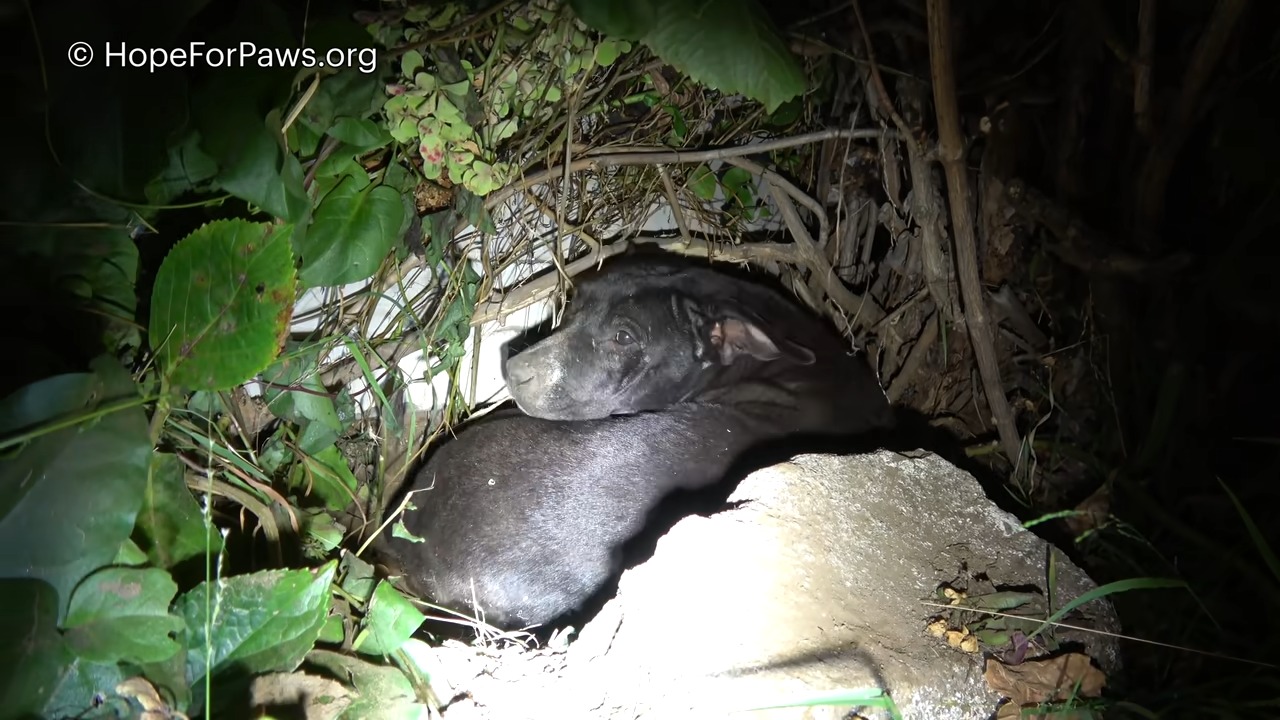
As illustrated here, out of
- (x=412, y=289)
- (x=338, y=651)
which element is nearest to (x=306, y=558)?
(x=338, y=651)

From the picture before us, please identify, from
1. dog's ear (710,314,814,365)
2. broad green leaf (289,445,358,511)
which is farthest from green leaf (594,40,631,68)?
broad green leaf (289,445,358,511)

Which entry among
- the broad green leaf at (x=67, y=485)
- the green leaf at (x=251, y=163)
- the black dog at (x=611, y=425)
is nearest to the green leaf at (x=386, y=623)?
the black dog at (x=611, y=425)

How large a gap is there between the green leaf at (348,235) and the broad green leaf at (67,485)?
0.71 meters

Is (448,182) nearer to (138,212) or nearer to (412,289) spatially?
(412,289)

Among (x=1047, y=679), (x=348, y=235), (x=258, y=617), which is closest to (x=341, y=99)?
(x=348, y=235)

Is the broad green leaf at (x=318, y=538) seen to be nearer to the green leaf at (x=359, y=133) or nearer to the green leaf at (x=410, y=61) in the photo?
the green leaf at (x=359, y=133)

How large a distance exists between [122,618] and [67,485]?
0.31 meters

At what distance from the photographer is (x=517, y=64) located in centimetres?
257

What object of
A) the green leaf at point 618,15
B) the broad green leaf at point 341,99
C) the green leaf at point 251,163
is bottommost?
the green leaf at point 251,163

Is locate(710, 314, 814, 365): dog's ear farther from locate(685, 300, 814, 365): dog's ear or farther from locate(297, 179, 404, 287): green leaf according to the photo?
locate(297, 179, 404, 287): green leaf

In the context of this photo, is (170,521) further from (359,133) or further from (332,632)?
(359,133)

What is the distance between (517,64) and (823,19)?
47.2 inches

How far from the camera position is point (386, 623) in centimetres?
226

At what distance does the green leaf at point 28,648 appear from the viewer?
159cm
